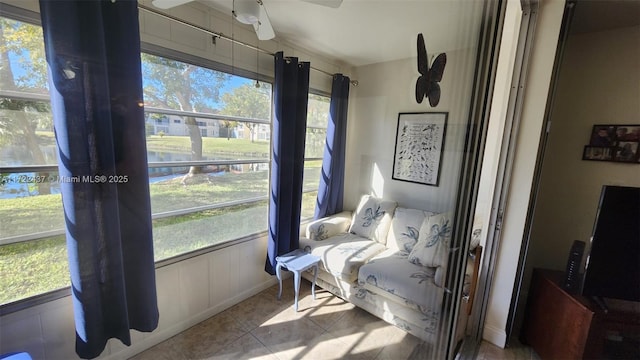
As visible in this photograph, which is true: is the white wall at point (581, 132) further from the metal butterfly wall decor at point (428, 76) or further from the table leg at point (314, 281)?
the table leg at point (314, 281)

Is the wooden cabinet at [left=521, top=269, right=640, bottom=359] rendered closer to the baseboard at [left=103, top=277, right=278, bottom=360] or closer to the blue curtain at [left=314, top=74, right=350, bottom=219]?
the blue curtain at [left=314, top=74, right=350, bottom=219]

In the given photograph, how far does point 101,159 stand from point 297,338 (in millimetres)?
1527

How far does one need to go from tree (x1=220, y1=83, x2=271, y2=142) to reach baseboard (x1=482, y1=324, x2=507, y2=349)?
2.19 meters

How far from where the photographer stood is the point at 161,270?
4.97 ft

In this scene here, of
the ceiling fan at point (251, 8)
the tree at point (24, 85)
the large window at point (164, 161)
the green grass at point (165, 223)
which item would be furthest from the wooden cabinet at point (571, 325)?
the tree at point (24, 85)

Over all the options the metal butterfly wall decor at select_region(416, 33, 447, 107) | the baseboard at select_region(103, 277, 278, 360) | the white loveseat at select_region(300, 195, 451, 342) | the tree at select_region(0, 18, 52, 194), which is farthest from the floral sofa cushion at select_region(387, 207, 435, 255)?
the tree at select_region(0, 18, 52, 194)

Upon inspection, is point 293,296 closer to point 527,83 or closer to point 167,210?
point 167,210

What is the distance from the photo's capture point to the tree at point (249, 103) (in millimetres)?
1807

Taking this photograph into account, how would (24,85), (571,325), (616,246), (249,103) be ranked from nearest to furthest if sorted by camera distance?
(24,85)
(616,246)
(571,325)
(249,103)

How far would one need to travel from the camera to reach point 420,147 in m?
1.32

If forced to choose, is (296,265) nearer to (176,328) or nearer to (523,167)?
(176,328)

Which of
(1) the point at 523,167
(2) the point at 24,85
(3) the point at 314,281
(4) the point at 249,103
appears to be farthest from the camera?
(3) the point at 314,281

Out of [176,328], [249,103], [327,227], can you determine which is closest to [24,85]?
[249,103]

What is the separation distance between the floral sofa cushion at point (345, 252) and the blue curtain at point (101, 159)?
1208 millimetres
